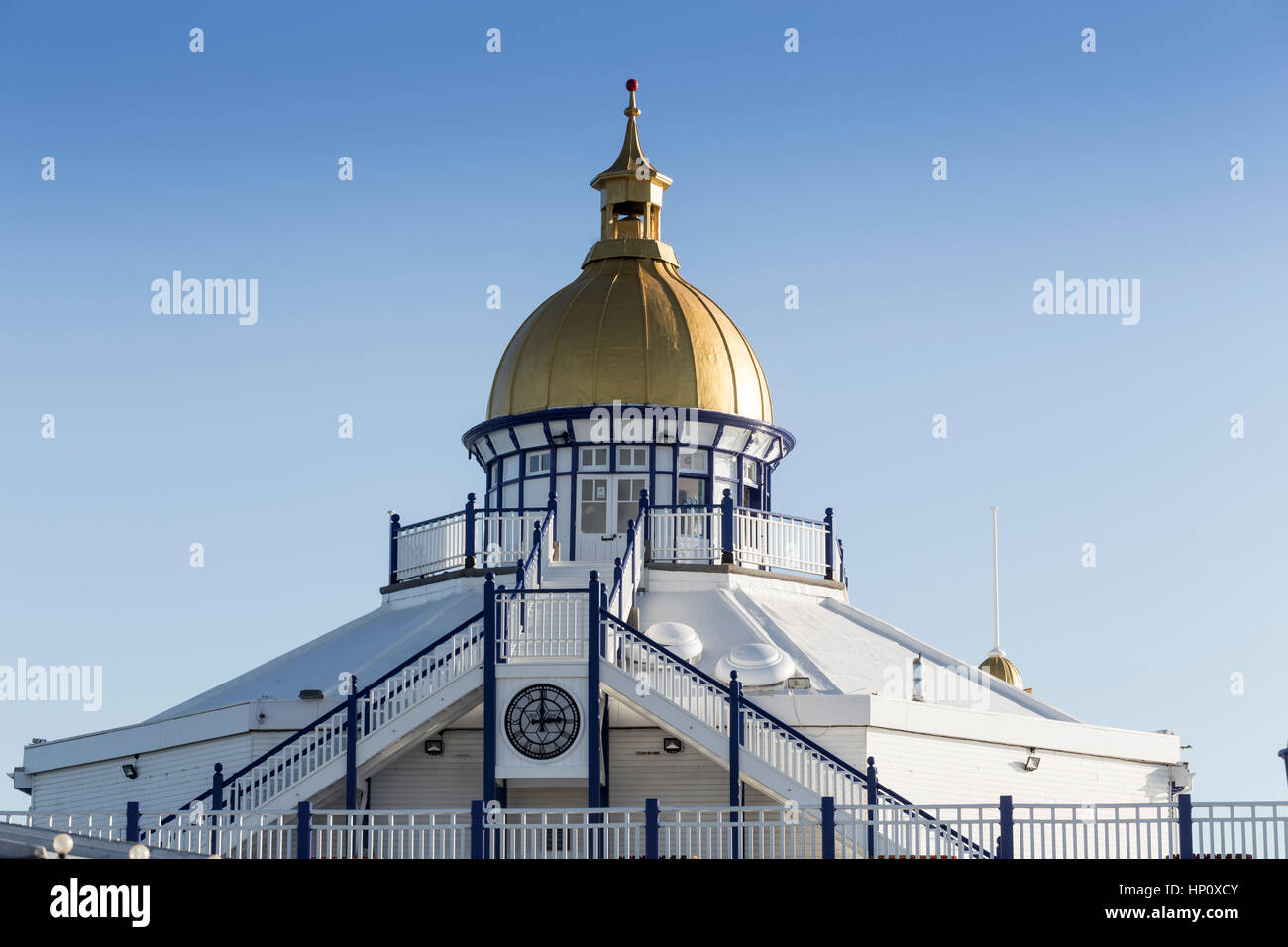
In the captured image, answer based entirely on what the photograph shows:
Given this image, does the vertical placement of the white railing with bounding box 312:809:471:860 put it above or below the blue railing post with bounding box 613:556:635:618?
below

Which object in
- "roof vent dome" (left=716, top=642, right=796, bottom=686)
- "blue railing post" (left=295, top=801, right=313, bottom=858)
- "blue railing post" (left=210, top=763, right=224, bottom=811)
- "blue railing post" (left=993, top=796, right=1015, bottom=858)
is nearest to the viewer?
"blue railing post" (left=993, top=796, right=1015, bottom=858)

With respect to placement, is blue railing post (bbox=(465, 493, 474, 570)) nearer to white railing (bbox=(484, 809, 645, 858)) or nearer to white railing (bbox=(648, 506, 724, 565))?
white railing (bbox=(648, 506, 724, 565))

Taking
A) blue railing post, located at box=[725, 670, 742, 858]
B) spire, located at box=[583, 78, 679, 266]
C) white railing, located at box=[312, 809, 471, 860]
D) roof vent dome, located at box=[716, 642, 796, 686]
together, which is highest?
spire, located at box=[583, 78, 679, 266]

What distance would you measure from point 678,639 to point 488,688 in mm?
4312

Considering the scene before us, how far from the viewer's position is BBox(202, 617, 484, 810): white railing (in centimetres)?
2748

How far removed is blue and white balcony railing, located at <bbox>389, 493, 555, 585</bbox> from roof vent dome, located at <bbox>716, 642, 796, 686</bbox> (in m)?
4.81

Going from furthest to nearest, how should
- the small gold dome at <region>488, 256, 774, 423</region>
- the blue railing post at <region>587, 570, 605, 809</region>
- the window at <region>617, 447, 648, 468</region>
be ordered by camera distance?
the small gold dome at <region>488, 256, 774, 423</region>
the window at <region>617, 447, 648, 468</region>
the blue railing post at <region>587, 570, 605, 809</region>

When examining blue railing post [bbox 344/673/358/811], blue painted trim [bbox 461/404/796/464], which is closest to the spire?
blue painted trim [bbox 461/404/796/464]

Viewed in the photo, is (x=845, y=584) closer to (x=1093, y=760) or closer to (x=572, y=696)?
(x=1093, y=760)

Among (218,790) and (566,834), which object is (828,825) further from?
(218,790)

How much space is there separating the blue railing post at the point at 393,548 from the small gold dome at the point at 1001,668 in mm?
24834

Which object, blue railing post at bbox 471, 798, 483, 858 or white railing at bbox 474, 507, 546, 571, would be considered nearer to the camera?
blue railing post at bbox 471, 798, 483, 858
